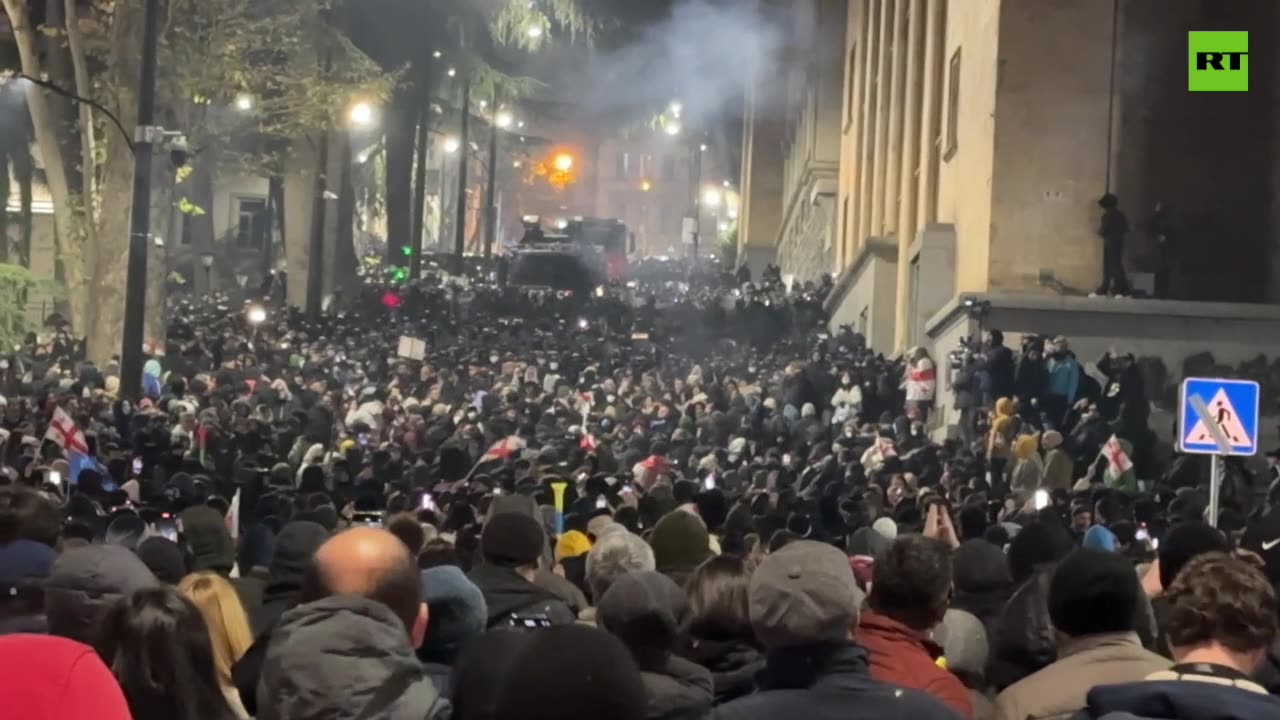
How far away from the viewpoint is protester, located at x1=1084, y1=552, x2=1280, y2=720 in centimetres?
419

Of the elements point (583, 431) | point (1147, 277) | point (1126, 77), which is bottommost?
point (583, 431)

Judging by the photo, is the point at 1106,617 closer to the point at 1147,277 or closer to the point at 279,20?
the point at 1147,277

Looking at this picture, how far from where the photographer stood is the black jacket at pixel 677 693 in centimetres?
521

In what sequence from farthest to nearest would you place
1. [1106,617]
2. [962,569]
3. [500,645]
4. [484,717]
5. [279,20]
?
[279,20] → [962,569] → [1106,617] → [500,645] → [484,717]

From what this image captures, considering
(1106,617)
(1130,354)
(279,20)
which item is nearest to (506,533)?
(1106,617)

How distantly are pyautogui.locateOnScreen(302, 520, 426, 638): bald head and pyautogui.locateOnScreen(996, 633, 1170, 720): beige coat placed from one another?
5.40 ft

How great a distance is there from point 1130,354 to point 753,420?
4564 millimetres

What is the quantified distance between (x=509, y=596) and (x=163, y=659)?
8.30 feet

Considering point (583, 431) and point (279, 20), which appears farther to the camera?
point (279, 20)

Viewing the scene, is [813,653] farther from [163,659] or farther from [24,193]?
[24,193]

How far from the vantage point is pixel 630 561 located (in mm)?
7375

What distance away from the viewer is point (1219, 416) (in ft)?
46.0

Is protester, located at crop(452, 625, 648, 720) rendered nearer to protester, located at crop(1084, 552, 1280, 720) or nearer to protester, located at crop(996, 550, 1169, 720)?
protester, located at crop(1084, 552, 1280, 720)

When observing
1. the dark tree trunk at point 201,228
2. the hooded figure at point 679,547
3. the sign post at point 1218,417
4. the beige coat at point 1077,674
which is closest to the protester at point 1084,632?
the beige coat at point 1077,674
